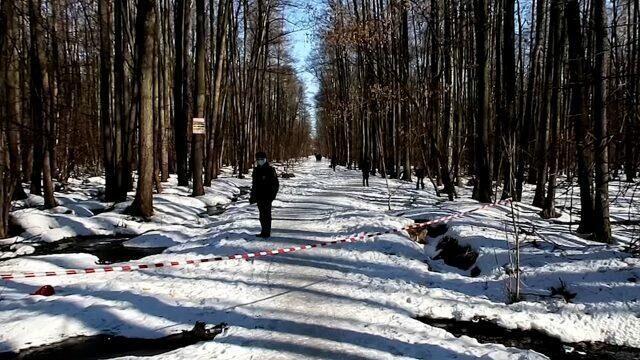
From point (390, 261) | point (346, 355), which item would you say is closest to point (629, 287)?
point (390, 261)

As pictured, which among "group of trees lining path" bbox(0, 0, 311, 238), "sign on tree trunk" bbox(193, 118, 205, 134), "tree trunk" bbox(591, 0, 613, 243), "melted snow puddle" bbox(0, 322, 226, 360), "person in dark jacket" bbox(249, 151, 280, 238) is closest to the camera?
"melted snow puddle" bbox(0, 322, 226, 360)

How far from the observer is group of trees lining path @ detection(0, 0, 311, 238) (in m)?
13.8

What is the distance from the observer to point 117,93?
20188 mm

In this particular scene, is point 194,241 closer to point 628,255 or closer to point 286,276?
point 286,276

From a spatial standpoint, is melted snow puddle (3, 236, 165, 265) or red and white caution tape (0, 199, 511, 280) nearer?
red and white caution tape (0, 199, 511, 280)

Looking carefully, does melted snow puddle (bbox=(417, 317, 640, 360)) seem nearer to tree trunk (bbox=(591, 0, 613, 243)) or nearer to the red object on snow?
tree trunk (bbox=(591, 0, 613, 243))

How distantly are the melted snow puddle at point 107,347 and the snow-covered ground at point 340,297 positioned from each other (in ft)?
0.54

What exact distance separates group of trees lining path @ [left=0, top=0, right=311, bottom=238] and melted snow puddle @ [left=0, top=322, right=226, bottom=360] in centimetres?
644

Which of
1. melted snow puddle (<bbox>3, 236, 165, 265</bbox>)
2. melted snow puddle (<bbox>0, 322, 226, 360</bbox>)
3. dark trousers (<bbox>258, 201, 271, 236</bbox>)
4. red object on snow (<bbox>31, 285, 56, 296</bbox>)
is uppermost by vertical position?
dark trousers (<bbox>258, 201, 271, 236</bbox>)

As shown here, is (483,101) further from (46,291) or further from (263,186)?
(46,291)

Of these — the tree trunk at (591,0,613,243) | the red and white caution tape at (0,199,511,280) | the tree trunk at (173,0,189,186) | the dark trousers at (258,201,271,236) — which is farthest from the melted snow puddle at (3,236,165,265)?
the tree trunk at (173,0,189,186)

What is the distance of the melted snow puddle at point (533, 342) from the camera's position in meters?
5.99

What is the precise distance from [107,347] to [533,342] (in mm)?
5021

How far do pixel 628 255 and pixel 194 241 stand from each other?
333 inches
